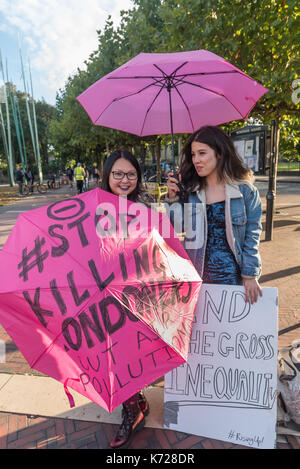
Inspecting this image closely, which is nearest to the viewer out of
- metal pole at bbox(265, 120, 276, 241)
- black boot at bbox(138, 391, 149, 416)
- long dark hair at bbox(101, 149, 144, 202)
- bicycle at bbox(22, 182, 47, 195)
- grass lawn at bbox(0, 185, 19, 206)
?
long dark hair at bbox(101, 149, 144, 202)

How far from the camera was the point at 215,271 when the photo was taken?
2.35 meters

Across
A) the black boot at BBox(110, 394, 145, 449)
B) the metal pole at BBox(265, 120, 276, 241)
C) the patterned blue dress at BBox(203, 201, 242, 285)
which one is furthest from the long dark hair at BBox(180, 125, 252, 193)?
the metal pole at BBox(265, 120, 276, 241)

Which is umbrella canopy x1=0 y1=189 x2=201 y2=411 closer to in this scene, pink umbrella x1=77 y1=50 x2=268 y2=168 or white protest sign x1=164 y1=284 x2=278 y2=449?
white protest sign x1=164 y1=284 x2=278 y2=449

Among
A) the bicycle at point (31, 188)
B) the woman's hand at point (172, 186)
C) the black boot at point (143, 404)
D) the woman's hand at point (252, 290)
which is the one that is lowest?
the black boot at point (143, 404)

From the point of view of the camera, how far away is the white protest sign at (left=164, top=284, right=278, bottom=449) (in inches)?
86.3

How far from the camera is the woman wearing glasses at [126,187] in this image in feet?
7.45

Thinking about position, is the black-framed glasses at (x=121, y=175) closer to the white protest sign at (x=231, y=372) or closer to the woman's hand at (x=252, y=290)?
the white protest sign at (x=231, y=372)

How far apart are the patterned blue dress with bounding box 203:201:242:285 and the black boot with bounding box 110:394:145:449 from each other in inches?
42.0

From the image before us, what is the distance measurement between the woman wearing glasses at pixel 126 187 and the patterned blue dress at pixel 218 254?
1.78 ft

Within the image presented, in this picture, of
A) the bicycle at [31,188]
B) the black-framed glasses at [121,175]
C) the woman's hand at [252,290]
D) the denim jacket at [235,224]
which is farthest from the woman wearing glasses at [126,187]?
the bicycle at [31,188]

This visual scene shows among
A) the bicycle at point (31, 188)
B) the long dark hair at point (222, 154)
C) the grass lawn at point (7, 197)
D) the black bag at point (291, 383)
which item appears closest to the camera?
the long dark hair at point (222, 154)

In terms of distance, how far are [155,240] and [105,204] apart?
35cm
